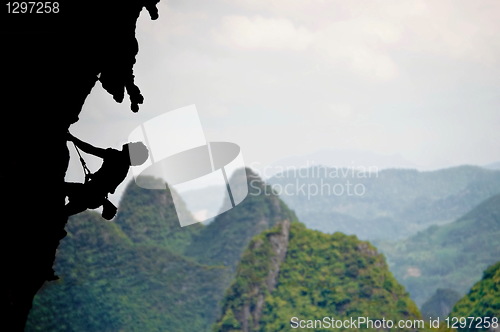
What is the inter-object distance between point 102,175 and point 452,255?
106m

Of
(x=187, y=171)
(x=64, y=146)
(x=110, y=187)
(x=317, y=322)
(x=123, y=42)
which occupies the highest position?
(x=123, y=42)

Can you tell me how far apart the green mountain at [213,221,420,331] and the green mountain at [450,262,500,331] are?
2.39 meters

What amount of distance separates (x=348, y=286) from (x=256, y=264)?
504 centimetres

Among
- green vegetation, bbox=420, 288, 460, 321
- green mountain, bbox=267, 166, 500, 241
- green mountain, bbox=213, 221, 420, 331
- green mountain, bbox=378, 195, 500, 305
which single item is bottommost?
green mountain, bbox=267, 166, 500, 241

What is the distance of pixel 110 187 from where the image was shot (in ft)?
10.0

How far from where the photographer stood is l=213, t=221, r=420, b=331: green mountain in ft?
119

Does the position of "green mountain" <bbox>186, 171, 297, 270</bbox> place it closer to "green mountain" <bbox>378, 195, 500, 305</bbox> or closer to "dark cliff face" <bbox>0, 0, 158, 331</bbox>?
"green mountain" <bbox>378, 195, 500, 305</bbox>

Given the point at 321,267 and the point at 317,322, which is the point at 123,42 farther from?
the point at 321,267

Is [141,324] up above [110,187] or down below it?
below

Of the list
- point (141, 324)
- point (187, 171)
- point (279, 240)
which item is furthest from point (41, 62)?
point (141, 324)

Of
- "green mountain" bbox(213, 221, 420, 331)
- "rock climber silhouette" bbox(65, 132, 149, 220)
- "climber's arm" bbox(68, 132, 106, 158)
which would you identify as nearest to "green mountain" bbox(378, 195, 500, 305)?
"green mountain" bbox(213, 221, 420, 331)

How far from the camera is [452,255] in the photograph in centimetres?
10375

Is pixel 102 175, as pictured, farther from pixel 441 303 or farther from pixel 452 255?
pixel 452 255

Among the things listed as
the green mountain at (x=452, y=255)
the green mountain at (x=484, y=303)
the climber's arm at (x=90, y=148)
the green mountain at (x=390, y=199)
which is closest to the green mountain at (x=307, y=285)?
the green mountain at (x=484, y=303)
